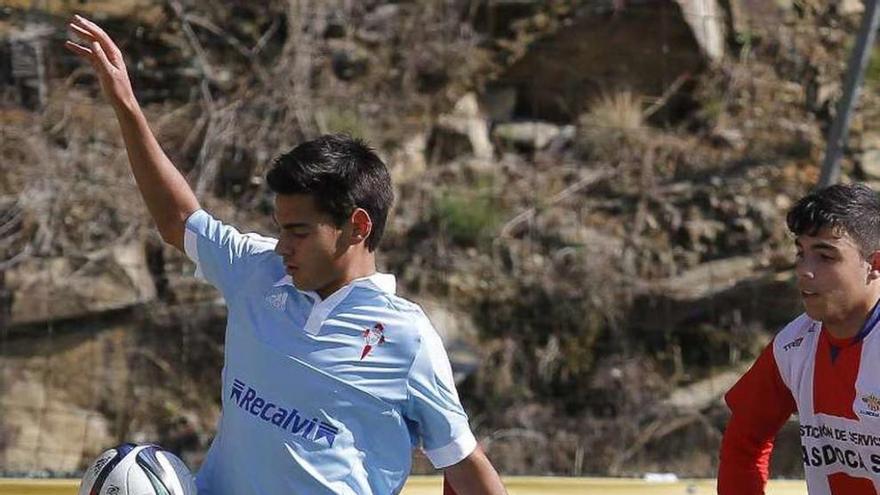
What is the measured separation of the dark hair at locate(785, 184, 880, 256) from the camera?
11.3ft

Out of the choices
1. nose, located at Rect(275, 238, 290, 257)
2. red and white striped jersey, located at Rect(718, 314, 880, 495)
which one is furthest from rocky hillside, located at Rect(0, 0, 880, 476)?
nose, located at Rect(275, 238, 290, 257)

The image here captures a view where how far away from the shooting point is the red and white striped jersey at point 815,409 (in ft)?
11.6

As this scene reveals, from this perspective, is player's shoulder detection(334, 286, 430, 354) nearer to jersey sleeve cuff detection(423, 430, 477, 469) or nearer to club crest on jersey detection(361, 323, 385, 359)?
club crest on jersey detection(361, 323, 385, 359)

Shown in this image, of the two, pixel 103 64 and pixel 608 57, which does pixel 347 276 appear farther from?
pixel 608 57

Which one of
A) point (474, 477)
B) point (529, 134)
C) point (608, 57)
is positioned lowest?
point (529, 134)

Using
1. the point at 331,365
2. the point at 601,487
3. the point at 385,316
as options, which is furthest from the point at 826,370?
the point at 601,487

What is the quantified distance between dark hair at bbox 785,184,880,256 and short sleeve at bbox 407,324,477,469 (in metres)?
0.87

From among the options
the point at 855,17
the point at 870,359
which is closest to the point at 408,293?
the point at 855,17

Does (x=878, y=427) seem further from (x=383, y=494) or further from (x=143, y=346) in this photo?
(x=143, y=346)

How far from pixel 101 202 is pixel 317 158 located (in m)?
6.30

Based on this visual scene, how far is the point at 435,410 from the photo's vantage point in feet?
10.8

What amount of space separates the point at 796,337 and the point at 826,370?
0.14 metres

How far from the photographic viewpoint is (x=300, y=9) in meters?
10.3

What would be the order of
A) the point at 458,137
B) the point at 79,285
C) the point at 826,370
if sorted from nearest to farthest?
1. the point at 826,370
2. the point at 79,285
3. the point at 458,137
